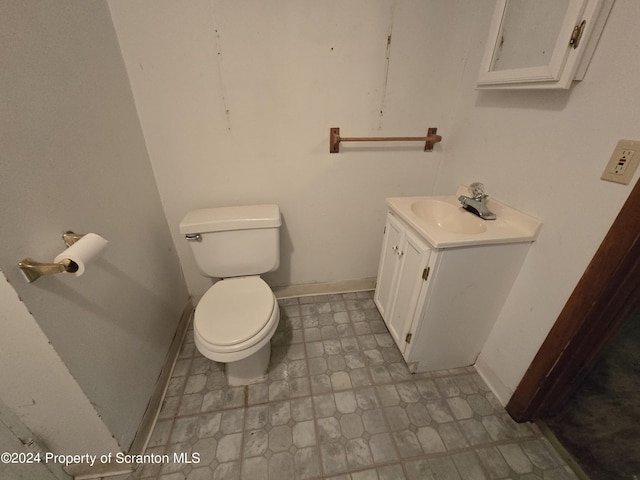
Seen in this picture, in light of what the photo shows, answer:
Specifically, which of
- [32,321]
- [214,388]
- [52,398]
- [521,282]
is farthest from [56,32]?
[521,282]

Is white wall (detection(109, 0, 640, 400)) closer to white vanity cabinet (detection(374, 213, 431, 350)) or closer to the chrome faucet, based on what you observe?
the chrome faucet

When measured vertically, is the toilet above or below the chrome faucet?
below

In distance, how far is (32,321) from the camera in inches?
26.4

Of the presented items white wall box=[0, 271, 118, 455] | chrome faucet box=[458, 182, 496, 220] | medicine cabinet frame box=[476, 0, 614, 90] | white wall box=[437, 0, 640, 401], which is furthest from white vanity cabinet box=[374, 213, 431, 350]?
white wall box=[0, 271, 118, 455]

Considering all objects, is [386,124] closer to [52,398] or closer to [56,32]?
[56,32]

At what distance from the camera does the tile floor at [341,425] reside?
102 centimetres

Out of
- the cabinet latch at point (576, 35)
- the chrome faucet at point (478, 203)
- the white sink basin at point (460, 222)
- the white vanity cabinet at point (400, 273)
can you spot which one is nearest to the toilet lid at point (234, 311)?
the white vanity cabinet at point (400, 273)

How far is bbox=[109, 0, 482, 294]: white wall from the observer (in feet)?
3.77

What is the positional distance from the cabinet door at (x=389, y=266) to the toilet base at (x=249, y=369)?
695 mm

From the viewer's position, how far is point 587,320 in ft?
2.89

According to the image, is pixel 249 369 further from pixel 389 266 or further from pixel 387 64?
pixel 387 64

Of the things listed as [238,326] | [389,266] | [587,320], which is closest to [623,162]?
[587,320]

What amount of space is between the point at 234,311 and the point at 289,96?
3.57 feet

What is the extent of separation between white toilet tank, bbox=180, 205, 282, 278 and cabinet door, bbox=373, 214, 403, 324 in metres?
0.60
